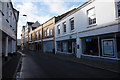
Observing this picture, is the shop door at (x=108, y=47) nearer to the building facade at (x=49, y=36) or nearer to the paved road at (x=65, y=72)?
the paved road at (x=65, y=72)

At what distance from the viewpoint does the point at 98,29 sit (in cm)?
968

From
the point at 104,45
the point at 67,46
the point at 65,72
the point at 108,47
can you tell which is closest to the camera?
the point at 65,72

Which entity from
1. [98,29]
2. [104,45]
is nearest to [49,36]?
[98,29]

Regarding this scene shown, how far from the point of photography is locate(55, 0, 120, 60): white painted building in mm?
8391

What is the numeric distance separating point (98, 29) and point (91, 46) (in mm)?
2406

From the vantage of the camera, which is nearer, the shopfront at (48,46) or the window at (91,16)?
the window at (91,16)

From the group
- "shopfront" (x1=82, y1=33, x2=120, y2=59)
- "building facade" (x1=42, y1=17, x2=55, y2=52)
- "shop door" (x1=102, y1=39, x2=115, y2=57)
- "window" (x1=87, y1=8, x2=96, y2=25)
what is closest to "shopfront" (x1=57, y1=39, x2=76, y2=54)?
"shopfront" (x1=82, y1=33, x2=120, y2=59)

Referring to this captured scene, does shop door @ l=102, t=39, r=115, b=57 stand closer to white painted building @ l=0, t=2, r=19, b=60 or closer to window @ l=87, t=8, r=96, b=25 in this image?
window @ l=87, t=8, r=96, b=25

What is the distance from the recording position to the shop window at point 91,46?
34.3 feet

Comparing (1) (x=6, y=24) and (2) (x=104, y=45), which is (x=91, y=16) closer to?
(2) (x=104, y=45)

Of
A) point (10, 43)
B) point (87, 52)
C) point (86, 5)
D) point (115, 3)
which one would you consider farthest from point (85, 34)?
point (10, 43)

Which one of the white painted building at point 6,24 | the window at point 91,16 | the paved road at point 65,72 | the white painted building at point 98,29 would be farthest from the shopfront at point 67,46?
the white painted building at point 6,24

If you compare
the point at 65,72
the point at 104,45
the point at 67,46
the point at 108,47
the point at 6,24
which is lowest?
the point at 65,72

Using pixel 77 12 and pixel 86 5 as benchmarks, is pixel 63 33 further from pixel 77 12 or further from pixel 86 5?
pixel 86 5
